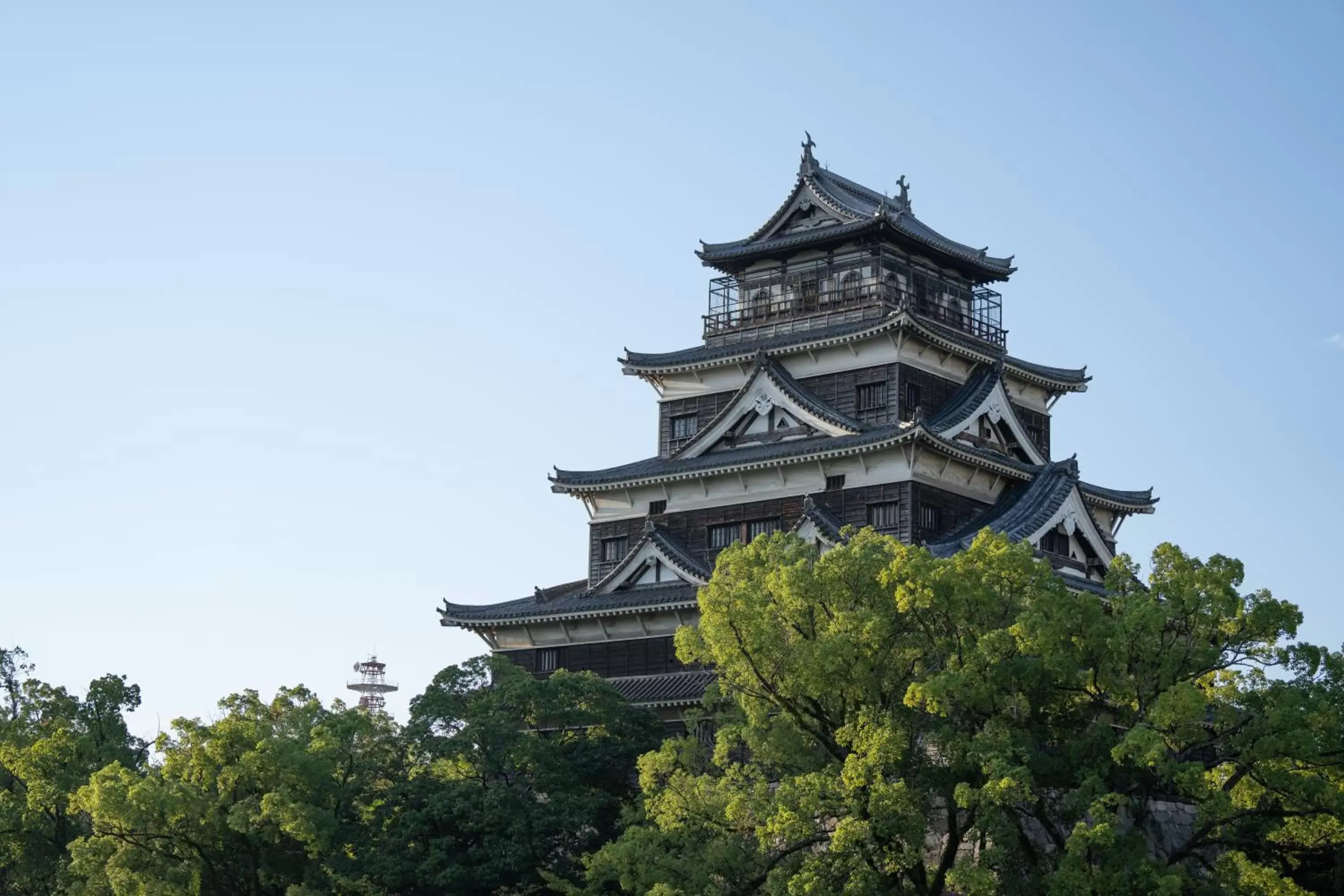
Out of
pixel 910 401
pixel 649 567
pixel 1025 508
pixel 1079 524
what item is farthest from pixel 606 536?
pixel 1079 524

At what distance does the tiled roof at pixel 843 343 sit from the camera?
46500 mm

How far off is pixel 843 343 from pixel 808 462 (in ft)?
11.3

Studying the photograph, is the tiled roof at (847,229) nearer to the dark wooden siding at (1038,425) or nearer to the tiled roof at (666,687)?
the dark wooden siding at (1038,425)

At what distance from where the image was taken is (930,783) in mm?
31500

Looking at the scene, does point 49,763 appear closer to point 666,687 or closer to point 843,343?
point 666,687

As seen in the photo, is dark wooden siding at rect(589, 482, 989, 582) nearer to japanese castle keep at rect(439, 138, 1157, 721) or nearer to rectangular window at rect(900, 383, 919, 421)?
japanese castle keep at rect(439, 138, 1157, 721)

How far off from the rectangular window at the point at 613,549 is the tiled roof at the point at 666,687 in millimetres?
4404

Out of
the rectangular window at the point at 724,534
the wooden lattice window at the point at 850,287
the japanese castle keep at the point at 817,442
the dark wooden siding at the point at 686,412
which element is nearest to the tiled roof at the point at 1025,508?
the japanese castle keep at the point at 817,442

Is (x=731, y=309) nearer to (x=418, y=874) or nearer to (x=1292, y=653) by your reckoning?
(x=418, y=874)

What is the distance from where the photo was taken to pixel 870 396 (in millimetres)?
47094

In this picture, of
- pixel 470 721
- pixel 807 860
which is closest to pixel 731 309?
pixel 470 721

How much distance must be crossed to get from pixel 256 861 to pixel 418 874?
379 centimetres

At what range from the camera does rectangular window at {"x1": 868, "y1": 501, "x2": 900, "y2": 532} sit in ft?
145

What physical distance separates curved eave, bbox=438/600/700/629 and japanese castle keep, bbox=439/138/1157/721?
0.06m
